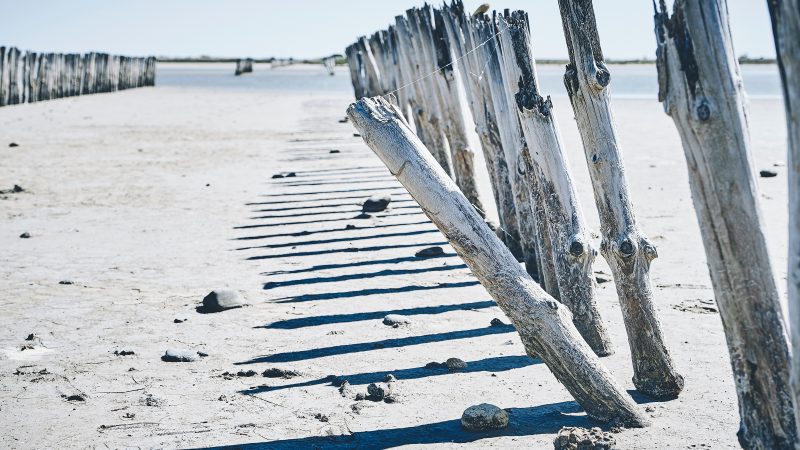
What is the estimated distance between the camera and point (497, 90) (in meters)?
5.91

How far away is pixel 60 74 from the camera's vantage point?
36.4 meters

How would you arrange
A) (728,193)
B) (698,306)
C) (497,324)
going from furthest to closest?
1. (698,306)
2. (497,324)
3. (728,193)

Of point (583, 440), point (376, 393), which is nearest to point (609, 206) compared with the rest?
point (583, 440)

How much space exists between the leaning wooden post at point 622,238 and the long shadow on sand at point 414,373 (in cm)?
64

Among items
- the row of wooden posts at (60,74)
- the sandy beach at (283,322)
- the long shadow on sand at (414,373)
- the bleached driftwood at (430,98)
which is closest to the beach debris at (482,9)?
the sandy beach at (283,322)

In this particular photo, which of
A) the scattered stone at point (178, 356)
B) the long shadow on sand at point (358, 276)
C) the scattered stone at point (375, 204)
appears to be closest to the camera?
the scattered stone at point (178, 356)

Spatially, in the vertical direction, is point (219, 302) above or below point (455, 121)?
below

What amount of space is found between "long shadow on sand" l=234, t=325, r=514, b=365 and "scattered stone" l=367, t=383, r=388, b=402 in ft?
2.47

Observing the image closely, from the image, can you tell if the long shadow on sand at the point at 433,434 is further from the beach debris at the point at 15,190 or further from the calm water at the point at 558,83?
the calm water at the point at 558,83

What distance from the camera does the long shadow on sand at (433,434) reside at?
12.1 ft

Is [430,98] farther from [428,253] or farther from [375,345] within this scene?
[375,345]

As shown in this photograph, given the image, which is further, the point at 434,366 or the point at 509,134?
the point at 509,134

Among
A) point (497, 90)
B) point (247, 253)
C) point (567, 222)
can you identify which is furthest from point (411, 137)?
point (247, 253)

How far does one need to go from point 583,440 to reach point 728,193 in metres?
1.30
